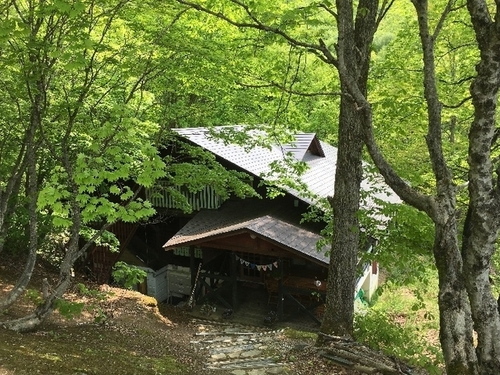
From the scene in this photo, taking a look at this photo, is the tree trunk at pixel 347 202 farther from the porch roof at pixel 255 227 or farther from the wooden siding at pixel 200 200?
the wooden siding at pixel 200 200

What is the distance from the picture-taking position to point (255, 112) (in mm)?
11453

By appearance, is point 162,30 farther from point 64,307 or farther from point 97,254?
point 97,254

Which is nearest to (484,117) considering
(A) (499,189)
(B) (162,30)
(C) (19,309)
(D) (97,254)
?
(A) (499,189)

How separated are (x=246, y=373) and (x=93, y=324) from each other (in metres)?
4.10

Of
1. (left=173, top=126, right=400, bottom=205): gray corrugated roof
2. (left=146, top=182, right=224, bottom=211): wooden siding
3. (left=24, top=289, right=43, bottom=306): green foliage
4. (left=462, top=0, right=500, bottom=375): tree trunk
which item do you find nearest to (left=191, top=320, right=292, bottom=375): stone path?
(left=24, top=289, right=43, bottom=306): green foliage

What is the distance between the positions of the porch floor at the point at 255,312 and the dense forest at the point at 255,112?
4.81 metres

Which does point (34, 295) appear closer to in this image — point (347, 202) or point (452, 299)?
point (347, 202)

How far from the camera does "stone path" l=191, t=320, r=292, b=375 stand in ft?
23.8

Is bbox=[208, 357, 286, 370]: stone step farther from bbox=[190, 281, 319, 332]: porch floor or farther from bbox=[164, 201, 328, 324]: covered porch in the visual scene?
bbox=[190, 281, 319, 332]: porch floor

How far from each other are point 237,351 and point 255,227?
4.42 metres

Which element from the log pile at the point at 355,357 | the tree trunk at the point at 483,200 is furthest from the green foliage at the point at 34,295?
the tree trunk at the point at 483,200

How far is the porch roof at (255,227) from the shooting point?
1232 cm

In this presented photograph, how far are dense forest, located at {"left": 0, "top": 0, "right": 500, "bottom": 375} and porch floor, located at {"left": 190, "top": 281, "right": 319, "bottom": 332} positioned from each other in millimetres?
4807

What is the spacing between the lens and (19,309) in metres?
9.23
